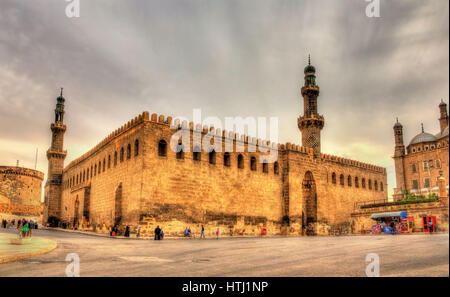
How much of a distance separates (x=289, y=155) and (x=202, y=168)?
8584mm

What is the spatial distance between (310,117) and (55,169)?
29.3 m

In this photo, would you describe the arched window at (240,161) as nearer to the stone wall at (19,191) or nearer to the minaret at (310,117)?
the minaret at (310,117)

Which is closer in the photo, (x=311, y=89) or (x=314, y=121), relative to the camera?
(x=314, y=121)

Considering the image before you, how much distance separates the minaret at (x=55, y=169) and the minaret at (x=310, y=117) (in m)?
27.5

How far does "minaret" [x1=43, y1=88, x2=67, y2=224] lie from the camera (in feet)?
134

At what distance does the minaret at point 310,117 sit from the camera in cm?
3297

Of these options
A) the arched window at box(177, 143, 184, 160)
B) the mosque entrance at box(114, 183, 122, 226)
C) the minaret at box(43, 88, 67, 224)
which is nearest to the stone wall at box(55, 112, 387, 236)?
the mosque entrance at box(114, 183, 122, 226)

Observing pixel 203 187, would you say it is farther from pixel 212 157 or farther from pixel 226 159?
pixel 226 159

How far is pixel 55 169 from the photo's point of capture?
→ 1649 inches

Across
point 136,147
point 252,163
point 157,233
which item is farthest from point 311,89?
point 157,233

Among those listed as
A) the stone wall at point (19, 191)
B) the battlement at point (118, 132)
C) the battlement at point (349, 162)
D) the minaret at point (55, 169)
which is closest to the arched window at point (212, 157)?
the battlement at point (118, 132)

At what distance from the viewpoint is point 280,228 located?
29.2 meters
